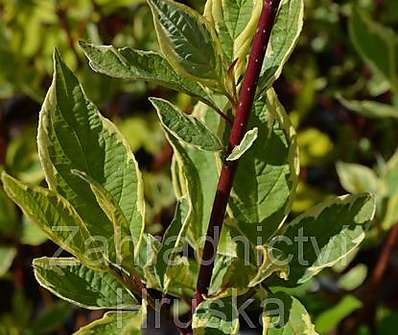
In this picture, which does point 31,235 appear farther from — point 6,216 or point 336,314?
point 336,314

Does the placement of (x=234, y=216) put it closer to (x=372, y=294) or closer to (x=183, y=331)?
(x=183, y=331)

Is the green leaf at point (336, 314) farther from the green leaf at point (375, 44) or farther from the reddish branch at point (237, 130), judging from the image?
the reddish branch at point (237, 130)

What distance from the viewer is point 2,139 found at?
1.49 m

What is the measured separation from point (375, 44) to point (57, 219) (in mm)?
773

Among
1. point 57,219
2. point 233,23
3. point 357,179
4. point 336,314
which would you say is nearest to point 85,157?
point 57,219

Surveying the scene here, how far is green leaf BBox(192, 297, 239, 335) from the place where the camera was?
71 cm

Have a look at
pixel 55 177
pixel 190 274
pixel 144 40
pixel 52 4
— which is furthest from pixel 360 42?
pixel 55 177

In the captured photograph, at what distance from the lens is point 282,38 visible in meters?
0.69

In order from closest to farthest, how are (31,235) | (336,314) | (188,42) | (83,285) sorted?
(188,42) < (83,285) < (336,314) < (31,235)

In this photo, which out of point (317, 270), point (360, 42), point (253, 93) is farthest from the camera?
point (360, 42)

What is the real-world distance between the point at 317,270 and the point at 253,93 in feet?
0.63

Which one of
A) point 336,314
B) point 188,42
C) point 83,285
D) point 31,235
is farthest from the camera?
point 31,235

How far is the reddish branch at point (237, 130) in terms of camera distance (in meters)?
0.61

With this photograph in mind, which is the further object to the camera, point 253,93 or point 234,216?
point 234,216
